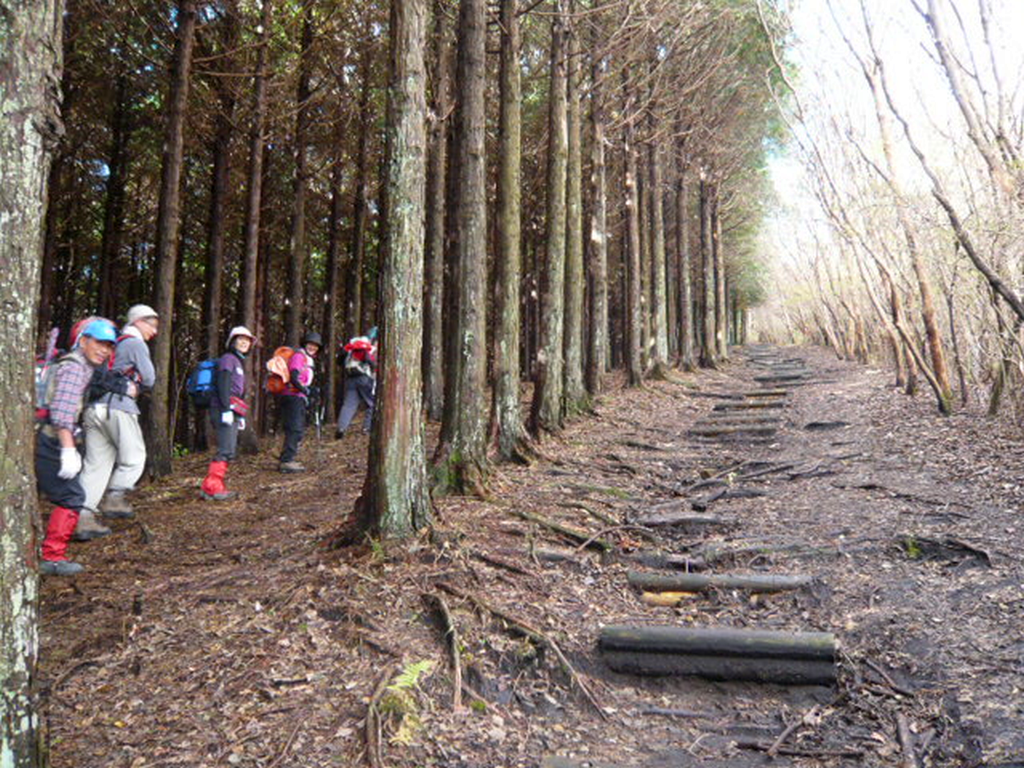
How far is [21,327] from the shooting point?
100 inches

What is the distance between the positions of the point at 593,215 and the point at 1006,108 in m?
6.66

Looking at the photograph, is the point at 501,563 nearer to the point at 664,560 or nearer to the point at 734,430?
the point at 664,560

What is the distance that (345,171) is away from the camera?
19.1 m

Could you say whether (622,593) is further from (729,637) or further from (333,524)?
(333,524)

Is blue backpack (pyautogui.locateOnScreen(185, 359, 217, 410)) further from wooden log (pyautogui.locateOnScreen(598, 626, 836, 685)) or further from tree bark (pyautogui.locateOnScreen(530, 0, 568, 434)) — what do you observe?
wooden log (pyautogui.locateOnScreen(598, 626, 836, 685))

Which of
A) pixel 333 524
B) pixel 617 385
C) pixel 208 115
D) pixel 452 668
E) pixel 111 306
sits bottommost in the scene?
pixel 452 668

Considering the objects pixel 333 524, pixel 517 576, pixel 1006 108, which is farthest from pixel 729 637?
pixel 1006 108

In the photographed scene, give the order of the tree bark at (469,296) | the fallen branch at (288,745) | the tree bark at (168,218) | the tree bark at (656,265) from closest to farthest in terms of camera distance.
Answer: the fallen branch at (288,745) → the tree bark at (469,296) → the tree bark at (168,218) → the tree bark at (656,265)

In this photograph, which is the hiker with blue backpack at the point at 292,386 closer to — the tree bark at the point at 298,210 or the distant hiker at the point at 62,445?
the distant hiker at the point at 62,445

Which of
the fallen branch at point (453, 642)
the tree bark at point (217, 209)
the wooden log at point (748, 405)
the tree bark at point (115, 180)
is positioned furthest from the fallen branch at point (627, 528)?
the tree bark at point (115, 180)

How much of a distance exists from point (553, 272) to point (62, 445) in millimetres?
6991

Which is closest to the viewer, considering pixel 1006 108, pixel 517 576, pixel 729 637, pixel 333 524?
pixel 729 637

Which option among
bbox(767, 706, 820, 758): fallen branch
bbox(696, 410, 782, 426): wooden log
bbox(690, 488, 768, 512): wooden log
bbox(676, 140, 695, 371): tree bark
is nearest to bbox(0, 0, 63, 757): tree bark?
bbox(767, 706, 820, 758): fallen branch

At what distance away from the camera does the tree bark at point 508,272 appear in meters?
8.62
